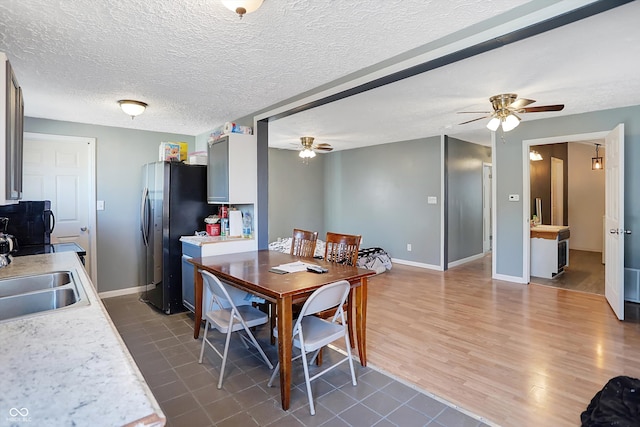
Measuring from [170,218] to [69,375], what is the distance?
10.2 ft

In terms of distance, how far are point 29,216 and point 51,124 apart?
1.55 metres

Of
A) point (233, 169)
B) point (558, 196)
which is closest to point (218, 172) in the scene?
point (233, 169)

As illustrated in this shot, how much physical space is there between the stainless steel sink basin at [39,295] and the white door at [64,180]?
106 inches

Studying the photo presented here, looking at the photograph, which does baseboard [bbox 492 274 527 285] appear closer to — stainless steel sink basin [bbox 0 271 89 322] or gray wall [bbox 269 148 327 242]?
gray wall [bbox 269 148 327 242]

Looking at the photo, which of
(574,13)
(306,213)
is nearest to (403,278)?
(306,213)

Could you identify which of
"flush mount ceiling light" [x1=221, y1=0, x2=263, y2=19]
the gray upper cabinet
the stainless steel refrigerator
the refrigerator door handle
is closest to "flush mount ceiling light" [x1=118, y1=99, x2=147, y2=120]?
the stainless steel refrigerator

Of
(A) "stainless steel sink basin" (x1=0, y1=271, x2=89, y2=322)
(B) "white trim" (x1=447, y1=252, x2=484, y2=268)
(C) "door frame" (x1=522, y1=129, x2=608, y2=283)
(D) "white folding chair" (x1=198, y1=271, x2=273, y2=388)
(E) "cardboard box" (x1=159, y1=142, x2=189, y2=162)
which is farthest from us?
(B) "white trim" (x1=447, y1=252, x2=484, y2=268)

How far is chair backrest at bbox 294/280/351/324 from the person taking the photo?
1.92 meters

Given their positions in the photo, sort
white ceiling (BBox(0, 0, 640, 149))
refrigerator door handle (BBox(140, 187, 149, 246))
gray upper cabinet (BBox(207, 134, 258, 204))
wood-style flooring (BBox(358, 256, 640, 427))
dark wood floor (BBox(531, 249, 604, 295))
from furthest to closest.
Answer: dark wood floor (BBox(531, 249, 604, 295)), refrigerator door handle (BBox(140, 187, 149, 246)), gray upper cabinet (BBox(207, 134, 258, 204)), wood-style flooring (BBox(358, 256, 640, 427)), white ceiling (BBox(0, 0, 640, 149))

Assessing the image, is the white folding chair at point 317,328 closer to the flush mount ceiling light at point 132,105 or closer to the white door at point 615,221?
the flush mount ceiling light at point 132,105

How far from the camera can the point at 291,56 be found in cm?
232

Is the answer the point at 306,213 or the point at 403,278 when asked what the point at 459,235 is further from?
the point at 306,213

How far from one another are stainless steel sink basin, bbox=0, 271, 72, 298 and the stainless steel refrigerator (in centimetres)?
179

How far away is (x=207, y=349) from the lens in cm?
290
